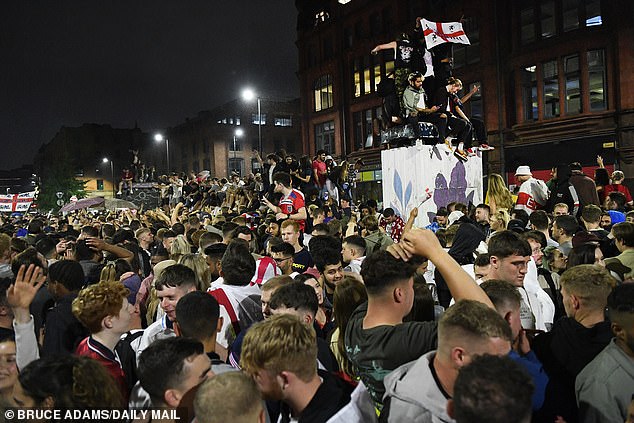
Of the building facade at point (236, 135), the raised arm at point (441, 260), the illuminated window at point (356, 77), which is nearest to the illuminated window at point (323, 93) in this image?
the illuminated window at point (356, 77)

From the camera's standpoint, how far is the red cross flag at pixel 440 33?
540 inches

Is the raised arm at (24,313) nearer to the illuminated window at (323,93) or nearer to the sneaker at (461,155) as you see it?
the sneaker at (461,155)

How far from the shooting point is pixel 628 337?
2.82m

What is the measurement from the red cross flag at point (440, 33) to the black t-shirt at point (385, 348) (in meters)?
12.2

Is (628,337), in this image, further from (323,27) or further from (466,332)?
(323,27)

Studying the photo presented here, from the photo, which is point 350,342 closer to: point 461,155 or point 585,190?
point 585,190

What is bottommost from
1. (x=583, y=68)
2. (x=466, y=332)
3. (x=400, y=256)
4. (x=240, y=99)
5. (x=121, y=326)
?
(x=121, y=326)

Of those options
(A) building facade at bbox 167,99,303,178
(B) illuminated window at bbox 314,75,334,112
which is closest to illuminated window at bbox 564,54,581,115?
(B) illuminated window at bbox 314,75,334,112

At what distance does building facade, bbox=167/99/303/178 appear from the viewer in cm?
6519

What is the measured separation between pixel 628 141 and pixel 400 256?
24.7 meters

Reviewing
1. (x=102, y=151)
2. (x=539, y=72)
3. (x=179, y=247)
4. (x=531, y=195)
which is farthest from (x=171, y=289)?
(x=102, y=151)

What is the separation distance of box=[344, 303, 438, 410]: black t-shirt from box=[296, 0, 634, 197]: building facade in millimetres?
21097

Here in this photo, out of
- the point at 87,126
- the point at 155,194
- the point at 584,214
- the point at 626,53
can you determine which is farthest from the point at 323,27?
the point at 87,126

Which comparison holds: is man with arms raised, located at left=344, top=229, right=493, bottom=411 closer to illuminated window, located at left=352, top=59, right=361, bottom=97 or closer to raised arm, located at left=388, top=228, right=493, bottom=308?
raised arm, located at left=388, top=228, right=493, bottom=308
